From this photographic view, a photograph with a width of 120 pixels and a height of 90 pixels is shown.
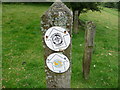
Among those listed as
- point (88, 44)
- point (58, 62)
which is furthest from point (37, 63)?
point (58, 62)

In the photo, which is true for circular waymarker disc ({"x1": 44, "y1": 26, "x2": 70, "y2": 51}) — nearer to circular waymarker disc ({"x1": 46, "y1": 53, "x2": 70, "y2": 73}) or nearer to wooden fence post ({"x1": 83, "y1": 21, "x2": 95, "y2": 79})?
circular waymarker disc ({"x1": 46, "y1": 53, "x2": 70, "y2": 73})

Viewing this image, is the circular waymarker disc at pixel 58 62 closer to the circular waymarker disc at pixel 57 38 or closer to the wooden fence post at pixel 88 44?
the circular waymarker disc at pixel 57 38

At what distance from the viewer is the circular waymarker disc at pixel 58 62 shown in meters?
3.27

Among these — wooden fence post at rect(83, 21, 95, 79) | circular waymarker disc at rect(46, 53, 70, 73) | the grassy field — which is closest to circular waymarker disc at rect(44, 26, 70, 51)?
circular waymarker disc at rect(46, 53, 70, 73)

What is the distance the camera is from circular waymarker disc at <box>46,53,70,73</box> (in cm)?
327

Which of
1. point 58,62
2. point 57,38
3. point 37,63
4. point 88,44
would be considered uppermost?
point 57,38

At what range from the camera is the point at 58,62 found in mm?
3320

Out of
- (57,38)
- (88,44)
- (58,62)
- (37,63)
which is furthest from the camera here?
(37,63)

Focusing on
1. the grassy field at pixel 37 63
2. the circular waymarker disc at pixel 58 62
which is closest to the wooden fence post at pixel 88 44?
the grassy field at pixel 37 63

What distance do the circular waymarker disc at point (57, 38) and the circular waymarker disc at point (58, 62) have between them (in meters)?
0.18

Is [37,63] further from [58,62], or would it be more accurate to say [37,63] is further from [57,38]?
[57,38]

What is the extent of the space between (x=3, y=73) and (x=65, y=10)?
4230 millimetres

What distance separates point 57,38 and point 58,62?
57cm

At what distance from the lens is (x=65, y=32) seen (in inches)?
121
